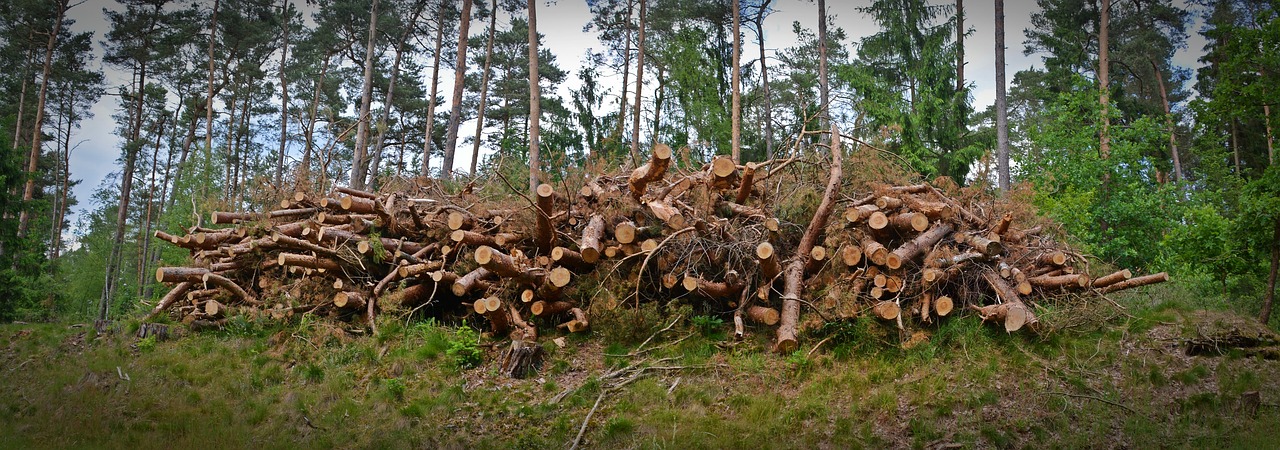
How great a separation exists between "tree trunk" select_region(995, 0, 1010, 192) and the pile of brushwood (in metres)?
7.45

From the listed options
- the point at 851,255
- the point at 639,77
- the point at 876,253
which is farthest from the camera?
the point at 639,77

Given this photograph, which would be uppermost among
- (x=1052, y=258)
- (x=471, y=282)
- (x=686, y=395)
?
(x=1052, y=258)

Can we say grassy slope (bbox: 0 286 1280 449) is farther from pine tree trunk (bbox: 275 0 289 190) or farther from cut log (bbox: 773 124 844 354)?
pine tree trunk (bbox: 275 0 289 190)

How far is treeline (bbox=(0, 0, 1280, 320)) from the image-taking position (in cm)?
1120

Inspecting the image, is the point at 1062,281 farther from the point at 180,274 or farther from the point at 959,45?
the point at 959,45

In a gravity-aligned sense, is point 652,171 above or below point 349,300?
above

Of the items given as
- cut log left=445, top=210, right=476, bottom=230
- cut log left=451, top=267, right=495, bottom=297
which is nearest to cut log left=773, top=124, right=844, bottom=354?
cut log left=451, top=267, right=495, bottom=297

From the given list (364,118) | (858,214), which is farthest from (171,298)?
(858,214)

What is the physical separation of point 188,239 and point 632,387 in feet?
23.4

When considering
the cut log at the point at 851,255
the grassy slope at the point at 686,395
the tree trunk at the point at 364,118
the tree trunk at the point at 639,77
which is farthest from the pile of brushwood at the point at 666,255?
the tree trunk at the point at 639,77

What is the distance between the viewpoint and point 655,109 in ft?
75.4

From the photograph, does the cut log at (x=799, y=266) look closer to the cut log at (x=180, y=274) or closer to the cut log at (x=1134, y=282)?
the cut log at (x=1134, y=282)

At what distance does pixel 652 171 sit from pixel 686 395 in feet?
8.54

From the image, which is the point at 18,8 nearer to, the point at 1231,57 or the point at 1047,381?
the point at 1047,381
